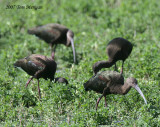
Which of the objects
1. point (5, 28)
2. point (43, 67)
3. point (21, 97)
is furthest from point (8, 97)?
point (5, 28)

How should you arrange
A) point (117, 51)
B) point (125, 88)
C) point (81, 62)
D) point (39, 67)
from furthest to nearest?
point (81, 62)
point (117, 51)
point (39, 67)
point (125, 88)

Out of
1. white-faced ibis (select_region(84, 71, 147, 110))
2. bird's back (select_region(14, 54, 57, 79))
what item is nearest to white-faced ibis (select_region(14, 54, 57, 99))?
bird's back (select_region(14, 54, 57, 79))

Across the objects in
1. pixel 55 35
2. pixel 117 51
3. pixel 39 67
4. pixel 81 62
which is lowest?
pixel 81 62

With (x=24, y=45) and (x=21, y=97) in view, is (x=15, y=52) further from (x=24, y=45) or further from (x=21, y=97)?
(x=21, y=97)

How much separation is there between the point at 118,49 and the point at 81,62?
0.94m

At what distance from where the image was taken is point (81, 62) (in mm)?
9031

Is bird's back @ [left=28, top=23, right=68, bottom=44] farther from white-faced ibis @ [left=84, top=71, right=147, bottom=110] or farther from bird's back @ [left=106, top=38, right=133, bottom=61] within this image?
white-faced ibis @ [left=84, top=71, right=147, bottom=110]

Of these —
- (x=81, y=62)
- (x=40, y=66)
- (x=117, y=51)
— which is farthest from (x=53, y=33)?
(x=40, y=66)

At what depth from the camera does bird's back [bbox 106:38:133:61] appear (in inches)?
343

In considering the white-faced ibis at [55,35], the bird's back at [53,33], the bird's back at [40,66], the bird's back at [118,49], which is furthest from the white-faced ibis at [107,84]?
the bird's back at [53,33]

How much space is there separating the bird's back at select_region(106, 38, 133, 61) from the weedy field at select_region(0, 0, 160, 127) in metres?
0.32

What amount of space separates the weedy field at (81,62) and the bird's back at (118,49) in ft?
1.05

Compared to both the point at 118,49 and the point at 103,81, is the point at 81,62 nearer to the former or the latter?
the point at 118,49

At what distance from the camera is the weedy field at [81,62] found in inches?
249
